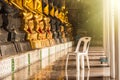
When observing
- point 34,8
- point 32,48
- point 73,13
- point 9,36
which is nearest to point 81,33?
point 73,13

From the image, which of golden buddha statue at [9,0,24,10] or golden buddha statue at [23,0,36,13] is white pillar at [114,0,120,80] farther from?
golden buddha statue at [23,0,36,13]

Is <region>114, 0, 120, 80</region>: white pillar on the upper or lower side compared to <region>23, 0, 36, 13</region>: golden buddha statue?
lower

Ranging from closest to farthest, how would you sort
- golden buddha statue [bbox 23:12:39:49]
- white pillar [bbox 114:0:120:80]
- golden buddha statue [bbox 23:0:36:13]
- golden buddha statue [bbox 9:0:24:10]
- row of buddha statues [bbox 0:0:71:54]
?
1. white pillar [bbox 114:0:120:80]
2. row of buddha statues [bbox 0:0:71:54]
3. golden buddha statue [bbox 9:0:24:10]
4. golden buddha statue [bbox 23:12:39:49]
5. golden buddha statue [bbox 23:0:36:13]

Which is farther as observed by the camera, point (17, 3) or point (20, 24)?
point (17, 3)

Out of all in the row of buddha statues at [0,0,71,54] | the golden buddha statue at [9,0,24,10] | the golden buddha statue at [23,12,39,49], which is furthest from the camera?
the golden buddha statue at [23,12,39,49]

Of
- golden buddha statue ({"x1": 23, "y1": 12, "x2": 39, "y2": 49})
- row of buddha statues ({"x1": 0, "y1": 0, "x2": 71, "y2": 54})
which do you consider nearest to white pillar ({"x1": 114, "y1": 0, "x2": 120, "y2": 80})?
row of buddha statues ({"x1": 0, "y1": 0, "x2": 71, "y2": 54})

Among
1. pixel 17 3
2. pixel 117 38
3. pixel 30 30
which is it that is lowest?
pixel 117 38

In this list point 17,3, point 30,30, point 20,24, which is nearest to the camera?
point 20,24

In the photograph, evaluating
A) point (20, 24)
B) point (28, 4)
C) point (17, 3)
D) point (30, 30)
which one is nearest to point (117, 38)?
point (20, 24)

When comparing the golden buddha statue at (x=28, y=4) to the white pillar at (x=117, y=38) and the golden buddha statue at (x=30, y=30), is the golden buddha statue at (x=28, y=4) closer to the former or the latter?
the golden buddha statue at (x=30, y=30)

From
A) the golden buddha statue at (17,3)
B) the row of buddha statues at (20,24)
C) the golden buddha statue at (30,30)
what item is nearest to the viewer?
the row of buddha statues at (20,24)

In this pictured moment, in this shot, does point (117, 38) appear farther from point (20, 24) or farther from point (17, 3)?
point (17, 3)

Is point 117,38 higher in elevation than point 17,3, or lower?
lower

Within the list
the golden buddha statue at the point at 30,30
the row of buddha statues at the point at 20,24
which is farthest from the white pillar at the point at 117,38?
the golden buddha statue at the point at 30,30
